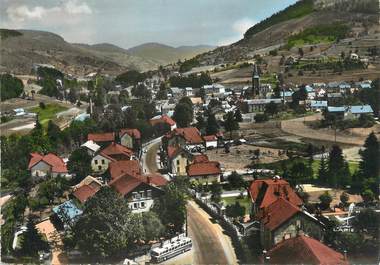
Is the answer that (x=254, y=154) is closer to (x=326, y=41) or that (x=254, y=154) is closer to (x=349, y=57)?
(x=349, y=57)

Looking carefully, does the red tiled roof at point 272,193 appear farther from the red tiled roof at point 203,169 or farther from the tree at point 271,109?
the tree at point 271,109

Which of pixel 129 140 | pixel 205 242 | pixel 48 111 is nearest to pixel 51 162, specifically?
pixel 129 140

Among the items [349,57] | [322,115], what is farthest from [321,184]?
[349,57]

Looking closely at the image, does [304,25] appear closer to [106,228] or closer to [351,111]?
[351,111]

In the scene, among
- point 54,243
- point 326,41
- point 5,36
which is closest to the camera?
point 54,243

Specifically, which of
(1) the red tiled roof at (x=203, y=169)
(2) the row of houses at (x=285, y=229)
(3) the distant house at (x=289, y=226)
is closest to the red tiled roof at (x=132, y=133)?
(1) the red tiled roof at (x=203, y=169)

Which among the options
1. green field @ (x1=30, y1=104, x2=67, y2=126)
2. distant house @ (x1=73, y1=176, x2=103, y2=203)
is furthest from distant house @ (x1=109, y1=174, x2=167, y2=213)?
green field @ (x1=30, y1=104, x2=67, y2=126)

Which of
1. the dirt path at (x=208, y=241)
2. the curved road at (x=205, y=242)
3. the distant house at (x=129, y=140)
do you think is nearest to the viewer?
the curved road at (x=205, y=242)
